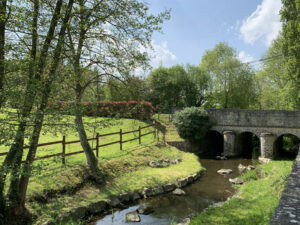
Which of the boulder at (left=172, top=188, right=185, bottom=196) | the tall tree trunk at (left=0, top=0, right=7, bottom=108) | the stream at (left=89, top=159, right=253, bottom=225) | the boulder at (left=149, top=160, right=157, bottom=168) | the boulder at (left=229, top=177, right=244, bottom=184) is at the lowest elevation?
the stream at (left=89, top=159, right=253, bottom=225)

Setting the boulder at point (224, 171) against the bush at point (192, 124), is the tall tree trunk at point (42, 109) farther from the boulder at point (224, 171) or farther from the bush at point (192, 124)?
the bush at point (192, 124)

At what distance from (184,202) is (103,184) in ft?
11.2

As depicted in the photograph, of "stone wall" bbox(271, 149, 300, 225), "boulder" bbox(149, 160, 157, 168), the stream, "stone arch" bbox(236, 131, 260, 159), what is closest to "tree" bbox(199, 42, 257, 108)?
"stone arch" bbox(236, 131, 260, 159)

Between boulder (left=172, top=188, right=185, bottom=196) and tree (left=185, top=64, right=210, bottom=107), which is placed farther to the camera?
tree (left=185, top=64, right=210, bottom=107)

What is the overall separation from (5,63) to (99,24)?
3.64 m

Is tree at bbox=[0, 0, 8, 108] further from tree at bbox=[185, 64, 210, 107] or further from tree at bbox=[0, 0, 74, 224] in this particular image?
tree at bbox=[185, 64, 210, 107]

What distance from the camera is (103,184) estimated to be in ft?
32.7

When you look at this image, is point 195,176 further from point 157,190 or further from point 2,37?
point 2,37

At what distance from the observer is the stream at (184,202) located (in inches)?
Answer: 313

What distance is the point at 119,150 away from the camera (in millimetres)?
13641

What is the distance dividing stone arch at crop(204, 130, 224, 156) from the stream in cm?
778

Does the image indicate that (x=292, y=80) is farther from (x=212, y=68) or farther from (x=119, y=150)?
(x=119, y=150)

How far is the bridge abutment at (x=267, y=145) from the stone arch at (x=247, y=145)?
37.4 inches

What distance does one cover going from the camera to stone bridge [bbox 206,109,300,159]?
1761cm
